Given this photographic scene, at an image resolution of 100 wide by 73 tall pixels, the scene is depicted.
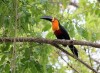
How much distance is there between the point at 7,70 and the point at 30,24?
0.66 metres

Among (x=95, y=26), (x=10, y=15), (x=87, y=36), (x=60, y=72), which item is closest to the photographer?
(x=10, y=15)

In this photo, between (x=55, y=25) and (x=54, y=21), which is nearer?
(x=54, y=21)

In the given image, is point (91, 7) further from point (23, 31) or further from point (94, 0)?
point (23, 31)

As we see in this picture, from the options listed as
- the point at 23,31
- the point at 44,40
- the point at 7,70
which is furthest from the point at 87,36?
the point at 7,70

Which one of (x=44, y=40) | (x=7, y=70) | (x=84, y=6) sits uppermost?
(x=84, y=6)

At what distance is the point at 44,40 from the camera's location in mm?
3324

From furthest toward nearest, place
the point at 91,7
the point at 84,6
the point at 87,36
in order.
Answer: the point at 84,6 < the point at 91,7 < the point at 87,36

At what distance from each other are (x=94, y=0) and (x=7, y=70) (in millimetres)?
1667

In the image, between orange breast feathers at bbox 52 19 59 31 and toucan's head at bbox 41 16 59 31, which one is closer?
toucan's head at bbox 41 16 59 31

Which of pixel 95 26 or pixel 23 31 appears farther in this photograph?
pixel 95 26

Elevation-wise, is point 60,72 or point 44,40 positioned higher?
point 44,40

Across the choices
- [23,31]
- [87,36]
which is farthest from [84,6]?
[23,31]

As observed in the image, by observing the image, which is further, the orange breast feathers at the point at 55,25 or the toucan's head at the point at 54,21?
the orange breast feathers at the point at 55,25

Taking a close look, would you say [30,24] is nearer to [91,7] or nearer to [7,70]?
[7,70]
